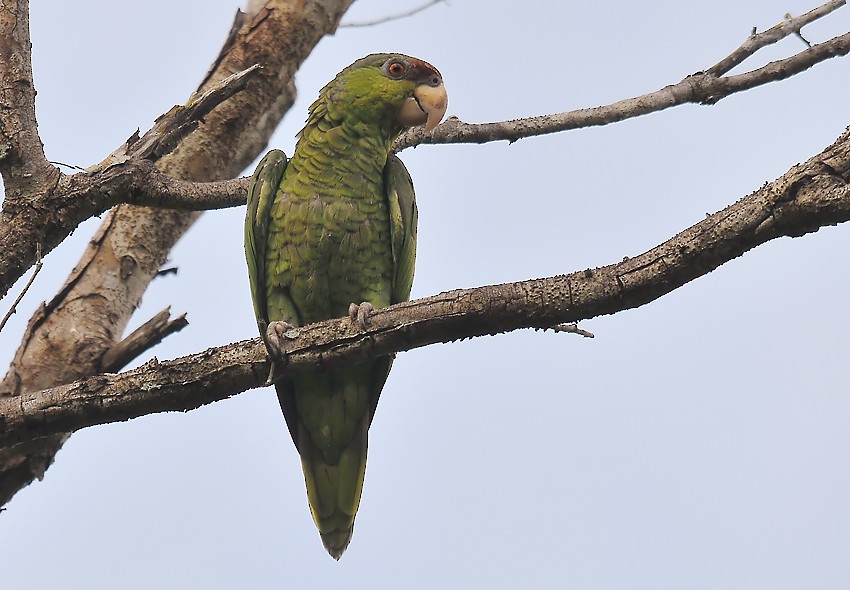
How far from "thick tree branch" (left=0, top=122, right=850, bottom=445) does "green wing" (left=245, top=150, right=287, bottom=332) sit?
63.6 inches

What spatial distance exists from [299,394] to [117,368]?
47.6 inches

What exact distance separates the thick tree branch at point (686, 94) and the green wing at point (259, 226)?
110 cm

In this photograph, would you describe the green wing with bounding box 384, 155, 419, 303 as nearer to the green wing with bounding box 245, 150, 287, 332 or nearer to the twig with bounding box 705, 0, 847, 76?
the green wing with bounding box 245, 150, 287, 332

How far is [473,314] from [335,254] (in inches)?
73.5

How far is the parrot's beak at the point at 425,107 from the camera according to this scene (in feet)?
18.3

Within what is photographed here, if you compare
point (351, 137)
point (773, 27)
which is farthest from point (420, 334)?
point (773, 27)

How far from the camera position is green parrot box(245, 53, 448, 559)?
5.08m

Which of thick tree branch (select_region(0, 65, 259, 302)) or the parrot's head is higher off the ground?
the parrot's head

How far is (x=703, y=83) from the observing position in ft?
17.3

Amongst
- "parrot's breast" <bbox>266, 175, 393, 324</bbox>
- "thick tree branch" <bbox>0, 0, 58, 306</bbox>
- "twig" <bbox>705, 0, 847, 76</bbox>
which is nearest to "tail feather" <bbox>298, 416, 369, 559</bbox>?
"parrot's breast" <bbox>266, 175, 393, 324</bbox>

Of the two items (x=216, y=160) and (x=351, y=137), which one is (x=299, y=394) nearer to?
(x=351, y=137)

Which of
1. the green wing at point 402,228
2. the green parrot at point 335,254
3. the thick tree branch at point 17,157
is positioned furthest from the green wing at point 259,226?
the thick tree branch at point 17,157

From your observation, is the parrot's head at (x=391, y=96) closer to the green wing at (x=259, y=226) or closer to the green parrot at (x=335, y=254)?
the green parrot at (x=335, y=254)

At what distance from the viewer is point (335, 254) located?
5.04 meters
